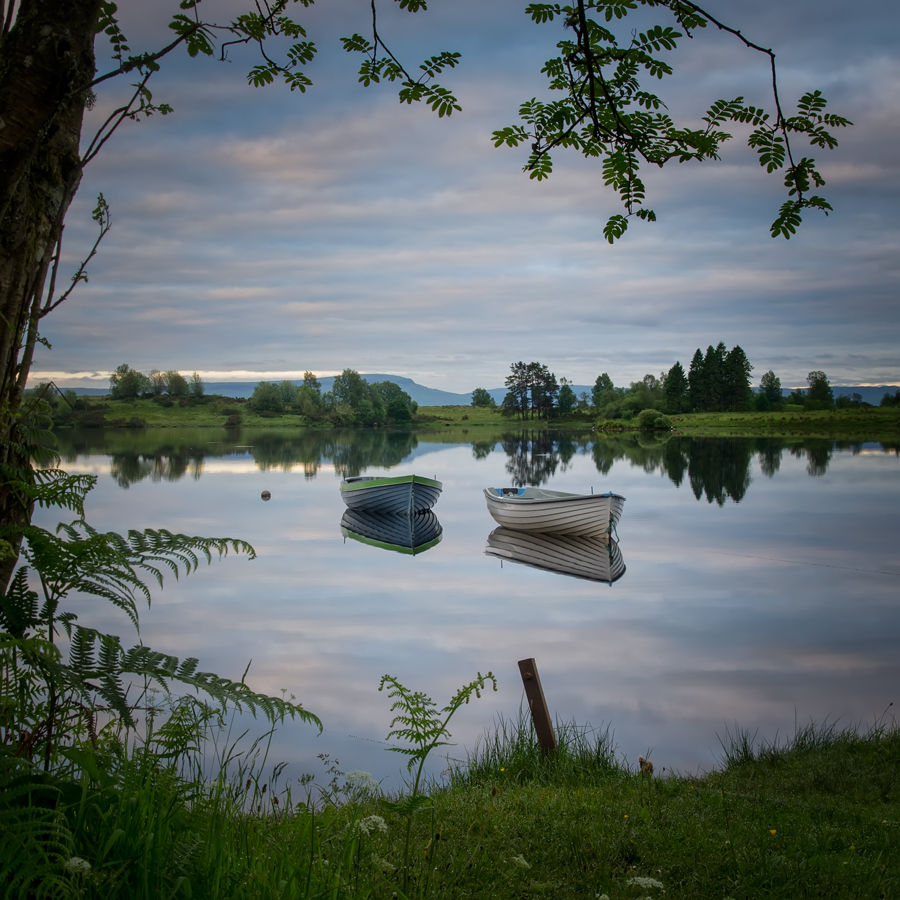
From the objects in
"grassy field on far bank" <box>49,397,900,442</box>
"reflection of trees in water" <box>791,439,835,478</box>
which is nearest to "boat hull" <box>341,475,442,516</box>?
"reflection of trees in water" <box>791,439,835,478</box>

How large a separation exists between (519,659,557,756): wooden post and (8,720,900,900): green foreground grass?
0.48 feet

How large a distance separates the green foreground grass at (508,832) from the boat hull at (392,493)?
22.4m

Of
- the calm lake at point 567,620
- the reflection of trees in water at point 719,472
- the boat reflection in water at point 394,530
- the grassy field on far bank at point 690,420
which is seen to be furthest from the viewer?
the grassy field on far bank at point 690,420

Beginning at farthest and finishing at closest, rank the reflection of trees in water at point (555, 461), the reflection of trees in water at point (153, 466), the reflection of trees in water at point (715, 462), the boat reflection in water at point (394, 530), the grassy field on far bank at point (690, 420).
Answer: the grassy field on far bank at point (690, 420)
the reflection of trees in water at point (153, 466)
the reflection of trees in water at point (555, 461)
the reflection of trees in water at point (715, 462)
the boat reflection in water at point (394, 530)

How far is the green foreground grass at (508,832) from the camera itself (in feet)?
8.01

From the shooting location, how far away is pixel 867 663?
12.5 meters

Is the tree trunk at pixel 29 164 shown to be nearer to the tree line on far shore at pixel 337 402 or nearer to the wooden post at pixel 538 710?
the wooden post at pixel 538 710

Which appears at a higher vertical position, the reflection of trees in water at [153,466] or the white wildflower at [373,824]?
the white wildflower at [373,824]

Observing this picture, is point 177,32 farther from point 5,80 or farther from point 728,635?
point 728,635

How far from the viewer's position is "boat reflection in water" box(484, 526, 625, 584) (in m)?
21.1

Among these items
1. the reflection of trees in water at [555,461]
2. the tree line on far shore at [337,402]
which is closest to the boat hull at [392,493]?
the reflection of trees in water at [555,461]

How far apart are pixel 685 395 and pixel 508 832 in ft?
447

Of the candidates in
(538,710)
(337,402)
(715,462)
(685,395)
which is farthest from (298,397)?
(538,710)

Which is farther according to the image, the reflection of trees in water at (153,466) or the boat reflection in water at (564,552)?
the reflection of trees in water at (153,466)
